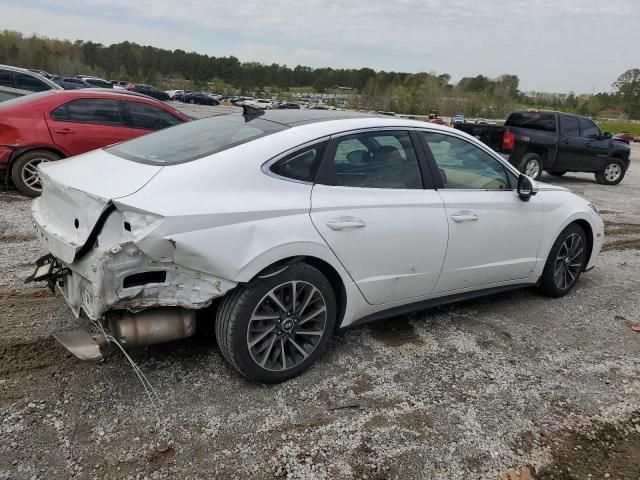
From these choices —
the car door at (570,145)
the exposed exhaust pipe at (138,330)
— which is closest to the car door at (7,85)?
the exposed exhaust pipe at (138,330)

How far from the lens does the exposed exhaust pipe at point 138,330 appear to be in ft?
9.21

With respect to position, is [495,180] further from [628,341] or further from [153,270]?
[153,270]

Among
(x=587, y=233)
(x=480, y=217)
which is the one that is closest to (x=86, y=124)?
(x=480, y=217)

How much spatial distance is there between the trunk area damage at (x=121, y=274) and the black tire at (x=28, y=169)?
4.61 meters

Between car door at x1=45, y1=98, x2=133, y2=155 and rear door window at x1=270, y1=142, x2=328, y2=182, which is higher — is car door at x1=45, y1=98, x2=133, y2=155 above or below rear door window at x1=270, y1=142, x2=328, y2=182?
below

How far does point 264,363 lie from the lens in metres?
3.07

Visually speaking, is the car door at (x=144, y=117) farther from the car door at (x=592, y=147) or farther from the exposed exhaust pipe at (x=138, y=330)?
the car door at (x=592, y=147)

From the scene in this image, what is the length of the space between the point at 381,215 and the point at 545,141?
10.6 m

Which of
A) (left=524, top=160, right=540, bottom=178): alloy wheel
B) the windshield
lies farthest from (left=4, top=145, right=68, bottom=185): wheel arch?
(left=524, top=160, right=540, bottom=178): alloy wheel

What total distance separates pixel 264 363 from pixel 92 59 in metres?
130

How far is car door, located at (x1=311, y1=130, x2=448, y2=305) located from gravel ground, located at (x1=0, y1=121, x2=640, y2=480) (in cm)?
57

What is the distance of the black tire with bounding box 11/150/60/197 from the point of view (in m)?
6.94

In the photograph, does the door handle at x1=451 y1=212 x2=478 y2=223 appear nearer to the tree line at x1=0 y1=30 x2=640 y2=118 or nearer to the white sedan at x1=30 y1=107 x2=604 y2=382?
the white sedan at x1=30 y1=107 x2=604 y2=382

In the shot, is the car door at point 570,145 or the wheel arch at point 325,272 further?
the car door at point 570,145
